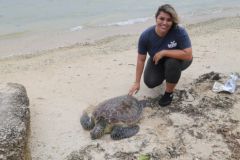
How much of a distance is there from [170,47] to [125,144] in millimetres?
1415

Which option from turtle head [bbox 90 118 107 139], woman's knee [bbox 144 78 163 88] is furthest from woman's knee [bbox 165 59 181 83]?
turtle head [bbox 90 118 107 139]

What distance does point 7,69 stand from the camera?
7.07 metres

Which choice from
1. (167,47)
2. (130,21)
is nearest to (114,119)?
(167,47)

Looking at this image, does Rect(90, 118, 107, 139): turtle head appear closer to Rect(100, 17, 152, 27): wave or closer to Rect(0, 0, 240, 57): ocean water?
Rect(0, 0, 240, 57): ocean water

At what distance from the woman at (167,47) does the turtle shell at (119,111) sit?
0.42 meters

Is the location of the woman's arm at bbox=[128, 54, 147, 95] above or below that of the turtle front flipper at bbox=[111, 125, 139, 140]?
above

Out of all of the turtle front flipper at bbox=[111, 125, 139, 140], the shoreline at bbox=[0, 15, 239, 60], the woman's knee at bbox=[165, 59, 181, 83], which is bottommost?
the shoreline at bbox=[0, 15, 239, 60]

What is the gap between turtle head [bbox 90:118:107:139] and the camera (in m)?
4.31

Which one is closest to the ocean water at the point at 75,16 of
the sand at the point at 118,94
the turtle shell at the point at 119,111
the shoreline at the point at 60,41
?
the shoreline at the point at 60,41

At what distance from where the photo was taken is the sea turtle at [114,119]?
14.3 ft

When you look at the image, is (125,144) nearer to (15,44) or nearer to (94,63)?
(94,63)

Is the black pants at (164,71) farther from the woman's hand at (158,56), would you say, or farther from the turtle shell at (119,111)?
the turtle shell at (119,111)

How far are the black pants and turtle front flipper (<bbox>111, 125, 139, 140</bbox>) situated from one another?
2.89ft

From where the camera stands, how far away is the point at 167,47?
494cm
